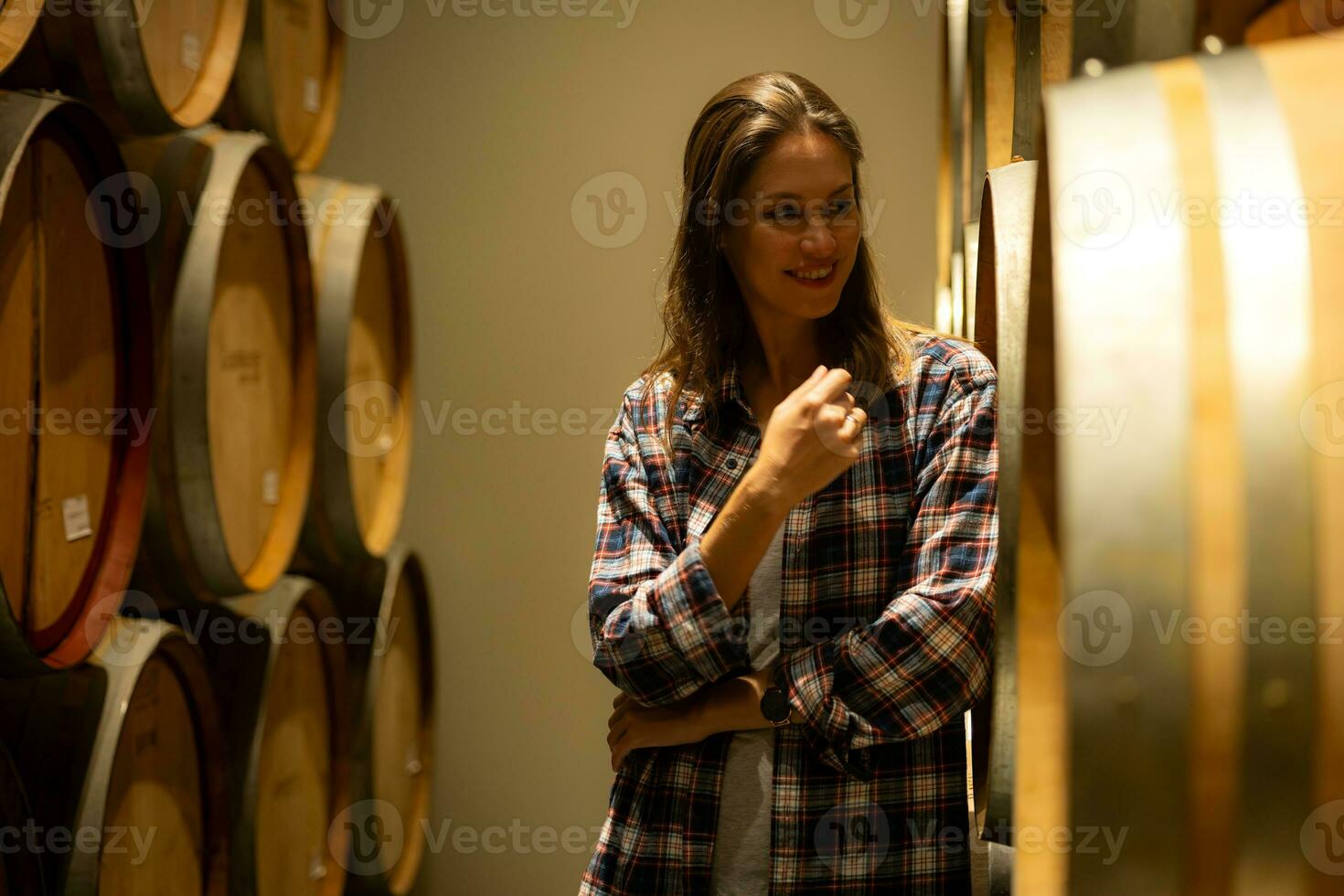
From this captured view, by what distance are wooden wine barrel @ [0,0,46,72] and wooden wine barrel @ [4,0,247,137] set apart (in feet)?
0.87

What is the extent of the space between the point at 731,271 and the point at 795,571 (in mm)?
477

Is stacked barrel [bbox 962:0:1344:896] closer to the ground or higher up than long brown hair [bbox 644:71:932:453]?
closer to the ground

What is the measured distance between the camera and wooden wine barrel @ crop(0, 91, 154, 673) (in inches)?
64.6

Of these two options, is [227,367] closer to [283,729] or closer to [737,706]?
[283,729]

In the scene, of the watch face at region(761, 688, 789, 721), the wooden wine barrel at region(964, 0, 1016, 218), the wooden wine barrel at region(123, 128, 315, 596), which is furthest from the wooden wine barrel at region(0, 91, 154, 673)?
the wooden wine barrel at region(964, 0, 1016, 218)

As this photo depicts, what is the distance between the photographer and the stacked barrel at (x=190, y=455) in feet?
5.66

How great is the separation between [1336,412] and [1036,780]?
1.00 ft

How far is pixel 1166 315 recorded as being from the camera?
537 mm

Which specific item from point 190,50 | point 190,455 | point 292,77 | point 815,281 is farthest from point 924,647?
point 292,77

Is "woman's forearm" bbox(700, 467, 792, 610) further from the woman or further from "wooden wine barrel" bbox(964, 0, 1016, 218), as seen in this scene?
"wooden wine barrel" bbox(964, 0, 1016, 218)

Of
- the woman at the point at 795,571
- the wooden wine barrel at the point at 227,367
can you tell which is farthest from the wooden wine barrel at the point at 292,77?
the woman at the point at 795,571

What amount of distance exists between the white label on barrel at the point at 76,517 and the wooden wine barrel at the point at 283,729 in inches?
17.6

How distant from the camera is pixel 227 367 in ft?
7.33

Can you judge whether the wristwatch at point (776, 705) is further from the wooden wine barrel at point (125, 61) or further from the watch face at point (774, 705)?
the wooden wine barrel at point (125, 61)
